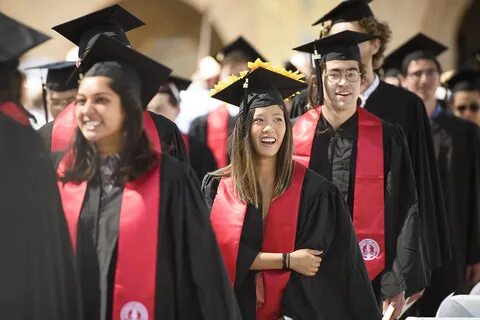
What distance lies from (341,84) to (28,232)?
8.82 ft

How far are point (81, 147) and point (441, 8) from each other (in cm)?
1120

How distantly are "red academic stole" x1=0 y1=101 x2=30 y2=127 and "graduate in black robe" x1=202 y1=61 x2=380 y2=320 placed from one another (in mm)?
1345

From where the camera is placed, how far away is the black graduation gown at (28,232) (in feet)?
14.7

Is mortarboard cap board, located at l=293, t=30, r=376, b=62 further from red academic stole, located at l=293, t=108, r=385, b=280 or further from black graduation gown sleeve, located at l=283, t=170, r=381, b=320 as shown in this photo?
black graduation gown sleeve, located at l=283, t=170, r=381, b=320

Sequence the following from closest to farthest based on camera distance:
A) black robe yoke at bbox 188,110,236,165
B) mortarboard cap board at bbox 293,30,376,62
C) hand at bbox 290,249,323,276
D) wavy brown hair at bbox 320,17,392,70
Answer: hand at bbox 290,249,323,276 < mortarboard cap board at bbox 293,30,376,62 < wavy brown hair at bbox 320,17,392,70 < black robe yoke at bbox 188,110,236,165

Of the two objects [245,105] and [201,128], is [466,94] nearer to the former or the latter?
[201,128]

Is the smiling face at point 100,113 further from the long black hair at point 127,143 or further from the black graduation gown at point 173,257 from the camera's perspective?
the black graduation gown at point 173,257

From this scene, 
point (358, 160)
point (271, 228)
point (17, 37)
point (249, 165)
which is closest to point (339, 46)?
point (358, 160)

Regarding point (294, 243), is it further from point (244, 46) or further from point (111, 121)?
point (244, 46)

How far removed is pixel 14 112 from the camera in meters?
4.96

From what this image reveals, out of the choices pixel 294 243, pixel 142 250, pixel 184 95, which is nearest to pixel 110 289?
pixel 142 250

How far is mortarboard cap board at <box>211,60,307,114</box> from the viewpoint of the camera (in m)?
6.18

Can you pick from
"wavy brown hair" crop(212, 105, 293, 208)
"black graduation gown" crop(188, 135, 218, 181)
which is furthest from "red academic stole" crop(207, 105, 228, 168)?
"wavy brown hair" crop(212, 105, 293, 208)

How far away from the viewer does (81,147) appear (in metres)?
5.02
